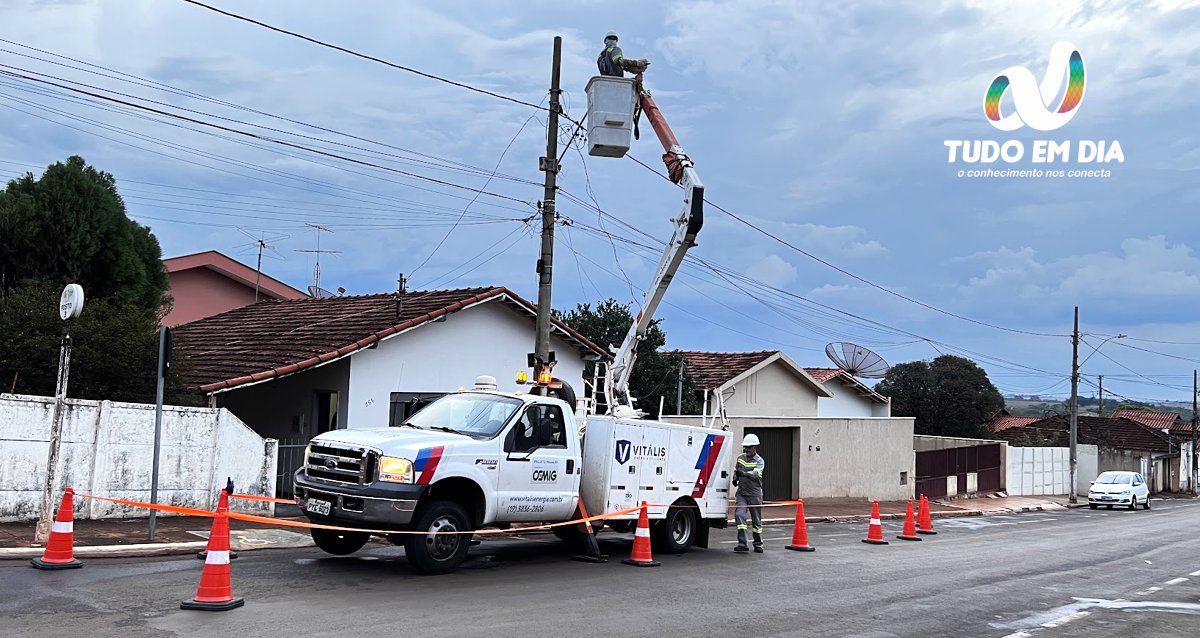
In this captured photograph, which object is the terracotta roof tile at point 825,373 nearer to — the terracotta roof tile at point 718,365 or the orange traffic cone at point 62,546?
the terracotta roof tile at point 718,365

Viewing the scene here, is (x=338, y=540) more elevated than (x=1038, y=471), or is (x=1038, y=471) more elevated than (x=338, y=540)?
(x=1038, y=471)

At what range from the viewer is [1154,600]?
12.2 meters

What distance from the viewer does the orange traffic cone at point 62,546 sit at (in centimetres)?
1032

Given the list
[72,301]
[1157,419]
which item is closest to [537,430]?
[72,301]

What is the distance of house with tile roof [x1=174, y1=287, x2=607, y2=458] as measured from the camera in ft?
60.6

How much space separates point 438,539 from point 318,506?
4.55ft

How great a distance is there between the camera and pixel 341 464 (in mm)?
11141

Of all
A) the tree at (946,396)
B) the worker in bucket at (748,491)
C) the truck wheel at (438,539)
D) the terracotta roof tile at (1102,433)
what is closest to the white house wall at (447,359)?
the worker in bucket at (748,491)

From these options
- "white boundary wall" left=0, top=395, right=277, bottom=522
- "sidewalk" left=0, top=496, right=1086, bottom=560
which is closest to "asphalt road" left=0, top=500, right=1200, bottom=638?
"sidewalk" left=0, top=496, right=1086, bottom=560

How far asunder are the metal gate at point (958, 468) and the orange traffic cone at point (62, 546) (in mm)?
27065

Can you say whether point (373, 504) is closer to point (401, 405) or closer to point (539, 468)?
point (539, 468)

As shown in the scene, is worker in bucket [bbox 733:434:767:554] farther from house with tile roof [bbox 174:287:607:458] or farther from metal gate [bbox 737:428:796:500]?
metal gate [bbox 737:428:796:500]

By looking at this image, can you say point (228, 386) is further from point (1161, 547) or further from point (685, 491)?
point (1161, 547)

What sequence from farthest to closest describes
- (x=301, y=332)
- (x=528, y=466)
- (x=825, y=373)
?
1. (x=825, y=373)
2. (x=301, y=332)
3. (x=528, y=466)
